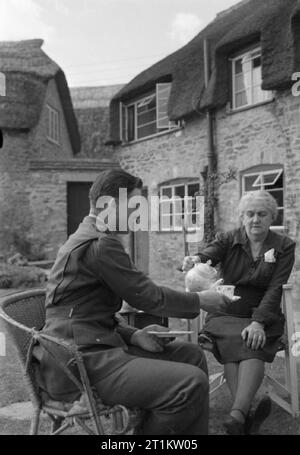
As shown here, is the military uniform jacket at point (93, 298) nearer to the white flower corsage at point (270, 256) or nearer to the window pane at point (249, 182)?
the white flower corsage at point (270, 256)

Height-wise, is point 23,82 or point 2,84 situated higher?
point 23,82

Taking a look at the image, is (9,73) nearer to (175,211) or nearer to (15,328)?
(175,211)

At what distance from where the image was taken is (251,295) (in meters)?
3.28

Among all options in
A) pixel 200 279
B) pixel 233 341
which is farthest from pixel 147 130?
pixel 200 279

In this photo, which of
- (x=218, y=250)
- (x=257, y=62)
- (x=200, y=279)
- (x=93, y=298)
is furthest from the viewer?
(x=257, y=62)

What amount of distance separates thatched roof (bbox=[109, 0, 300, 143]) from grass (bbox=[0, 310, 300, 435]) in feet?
22.1

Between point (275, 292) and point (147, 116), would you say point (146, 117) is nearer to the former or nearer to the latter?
point (147, 116)

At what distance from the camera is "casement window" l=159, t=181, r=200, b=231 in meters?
12.8

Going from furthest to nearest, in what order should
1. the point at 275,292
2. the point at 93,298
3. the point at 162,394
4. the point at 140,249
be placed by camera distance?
the point at 140,249 → the point at 275,292 → the point at 93,298 → the point at 162,394

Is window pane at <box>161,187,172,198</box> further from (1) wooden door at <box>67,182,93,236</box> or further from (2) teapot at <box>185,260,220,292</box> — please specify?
(2) teapot at <box>185,260,220,292</box>

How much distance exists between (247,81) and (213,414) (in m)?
8.91

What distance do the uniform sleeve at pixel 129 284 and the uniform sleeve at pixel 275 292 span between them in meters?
0.92

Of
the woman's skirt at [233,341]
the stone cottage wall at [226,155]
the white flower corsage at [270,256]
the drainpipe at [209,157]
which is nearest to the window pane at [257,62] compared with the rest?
the stone cottage wall at [226,155]

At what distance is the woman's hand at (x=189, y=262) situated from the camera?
10.5 feet
